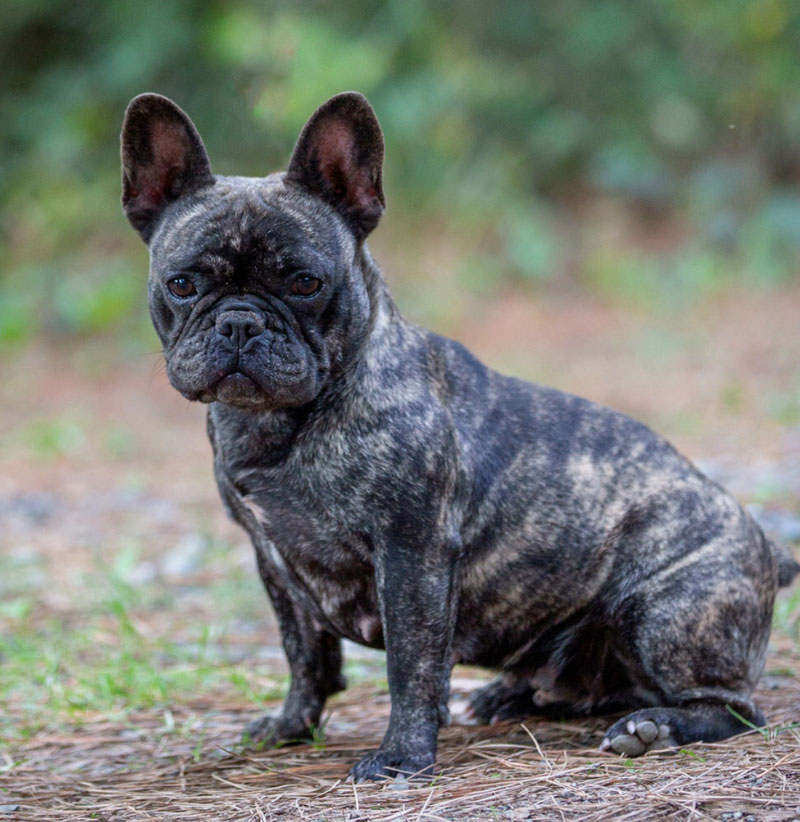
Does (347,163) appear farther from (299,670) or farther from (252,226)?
(299,670)

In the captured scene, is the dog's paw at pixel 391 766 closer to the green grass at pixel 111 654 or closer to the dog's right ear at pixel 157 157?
the green grass at pixel 111 654

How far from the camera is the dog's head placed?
3637 mm

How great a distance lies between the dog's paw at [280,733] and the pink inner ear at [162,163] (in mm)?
1995

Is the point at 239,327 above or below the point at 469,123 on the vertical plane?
below

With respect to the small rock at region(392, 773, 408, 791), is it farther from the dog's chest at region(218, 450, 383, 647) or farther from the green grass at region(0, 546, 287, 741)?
the green grass at region(0, 546, 287, 741)

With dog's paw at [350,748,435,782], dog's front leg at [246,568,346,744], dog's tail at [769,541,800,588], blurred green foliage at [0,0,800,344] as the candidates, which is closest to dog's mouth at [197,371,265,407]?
dog's front leg at [246,568,346,744]

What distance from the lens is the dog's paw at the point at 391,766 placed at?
367 cm

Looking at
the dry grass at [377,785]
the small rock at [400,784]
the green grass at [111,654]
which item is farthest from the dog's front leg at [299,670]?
the small rock at [400,784]

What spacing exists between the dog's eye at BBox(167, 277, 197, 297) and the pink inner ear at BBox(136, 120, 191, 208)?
409 millimetres

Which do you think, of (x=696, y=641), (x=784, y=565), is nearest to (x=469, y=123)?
(x=784, y=565)

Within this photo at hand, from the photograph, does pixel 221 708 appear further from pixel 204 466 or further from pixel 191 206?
pixel 204 466

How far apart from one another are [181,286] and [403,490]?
99cm

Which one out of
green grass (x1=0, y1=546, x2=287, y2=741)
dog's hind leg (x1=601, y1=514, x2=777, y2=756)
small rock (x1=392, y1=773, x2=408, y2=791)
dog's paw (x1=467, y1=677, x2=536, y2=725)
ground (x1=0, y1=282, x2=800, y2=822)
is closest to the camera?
ground (x1=0, y1=282, x2=800, y2=822)

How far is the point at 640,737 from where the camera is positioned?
382cm
